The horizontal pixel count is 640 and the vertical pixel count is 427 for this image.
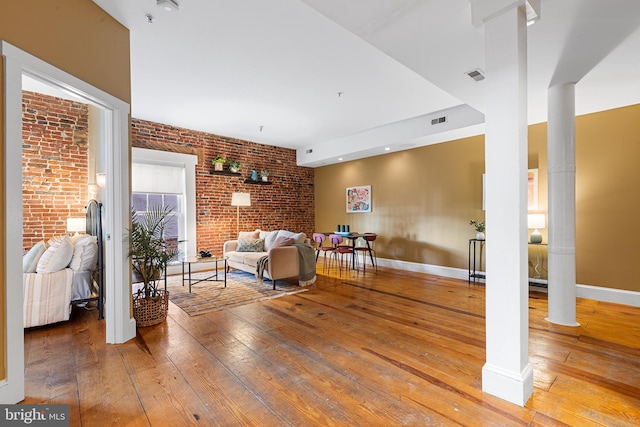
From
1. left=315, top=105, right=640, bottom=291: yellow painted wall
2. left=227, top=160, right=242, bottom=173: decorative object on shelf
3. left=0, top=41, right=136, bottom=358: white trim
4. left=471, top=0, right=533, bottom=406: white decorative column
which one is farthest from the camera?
left=227, top=160, right=242, bottom=173: decorative object on shelf

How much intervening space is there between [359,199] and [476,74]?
4531 mm

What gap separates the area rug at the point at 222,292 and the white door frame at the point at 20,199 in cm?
105

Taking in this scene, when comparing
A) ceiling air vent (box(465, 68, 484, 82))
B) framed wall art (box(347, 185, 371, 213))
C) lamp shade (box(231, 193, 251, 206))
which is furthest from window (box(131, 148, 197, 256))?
ceiling air vent (box(465, 68, 484, 82))

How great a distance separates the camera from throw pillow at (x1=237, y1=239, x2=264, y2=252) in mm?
6016

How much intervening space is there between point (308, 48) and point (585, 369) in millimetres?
3800

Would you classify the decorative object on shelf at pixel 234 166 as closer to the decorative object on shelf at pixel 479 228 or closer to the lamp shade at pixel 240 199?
the lamp shade at pixel 240 199

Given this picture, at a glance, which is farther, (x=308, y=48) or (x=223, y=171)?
(x=223, y=171)

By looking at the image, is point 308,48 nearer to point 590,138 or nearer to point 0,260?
point 0,260

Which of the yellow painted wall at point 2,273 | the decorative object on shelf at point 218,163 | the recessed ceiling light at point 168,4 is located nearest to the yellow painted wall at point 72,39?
the yellow painted wall at point 2,273

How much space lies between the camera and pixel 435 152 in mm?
6004

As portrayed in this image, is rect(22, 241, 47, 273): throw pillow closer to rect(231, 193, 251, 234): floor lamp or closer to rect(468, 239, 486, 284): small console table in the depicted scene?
rect(231, 193, 251, 234): floor lamp

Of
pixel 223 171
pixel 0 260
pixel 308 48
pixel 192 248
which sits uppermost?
pixel 308 48

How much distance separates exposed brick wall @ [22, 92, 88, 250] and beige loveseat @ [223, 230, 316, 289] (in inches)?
108

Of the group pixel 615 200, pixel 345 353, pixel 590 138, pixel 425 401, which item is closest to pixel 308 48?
pixel 345 353
